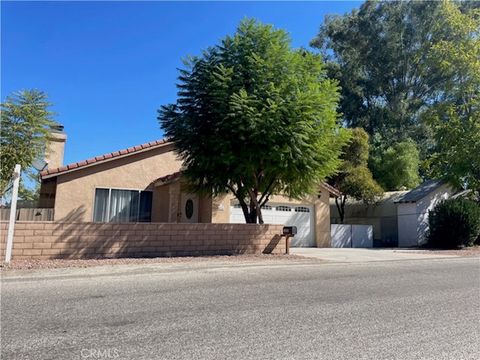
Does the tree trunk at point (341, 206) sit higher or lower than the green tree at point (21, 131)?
lower

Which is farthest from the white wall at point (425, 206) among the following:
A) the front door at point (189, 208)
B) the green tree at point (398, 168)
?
the front door at point (189, 208)

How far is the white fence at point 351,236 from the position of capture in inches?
896

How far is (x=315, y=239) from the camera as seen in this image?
21328 mm

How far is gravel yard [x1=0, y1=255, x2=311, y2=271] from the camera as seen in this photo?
10.3m

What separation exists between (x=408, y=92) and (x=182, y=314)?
39.1 meters

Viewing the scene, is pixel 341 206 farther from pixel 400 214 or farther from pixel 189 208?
pixel 189 208

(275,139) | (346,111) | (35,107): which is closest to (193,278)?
(275,139)

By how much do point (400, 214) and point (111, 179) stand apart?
57.0 ft

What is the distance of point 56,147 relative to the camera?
23.4 meters

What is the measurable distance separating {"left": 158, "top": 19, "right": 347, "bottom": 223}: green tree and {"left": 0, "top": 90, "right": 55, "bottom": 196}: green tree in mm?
8108

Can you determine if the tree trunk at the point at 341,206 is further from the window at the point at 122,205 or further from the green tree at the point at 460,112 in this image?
the window at the point at 122,205

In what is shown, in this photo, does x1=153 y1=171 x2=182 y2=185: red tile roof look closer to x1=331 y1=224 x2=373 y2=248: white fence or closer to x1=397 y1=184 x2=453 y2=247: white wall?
x1=331 y1=224 x2=373 y2=248: white fence

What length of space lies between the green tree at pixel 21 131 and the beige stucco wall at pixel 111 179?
4.17m

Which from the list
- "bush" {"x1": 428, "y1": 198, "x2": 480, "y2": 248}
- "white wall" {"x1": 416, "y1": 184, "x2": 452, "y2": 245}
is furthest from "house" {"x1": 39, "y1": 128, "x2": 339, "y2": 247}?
"white wall" {"x1": 416, "y1": 184, "x2": 452, "y2": 245}
